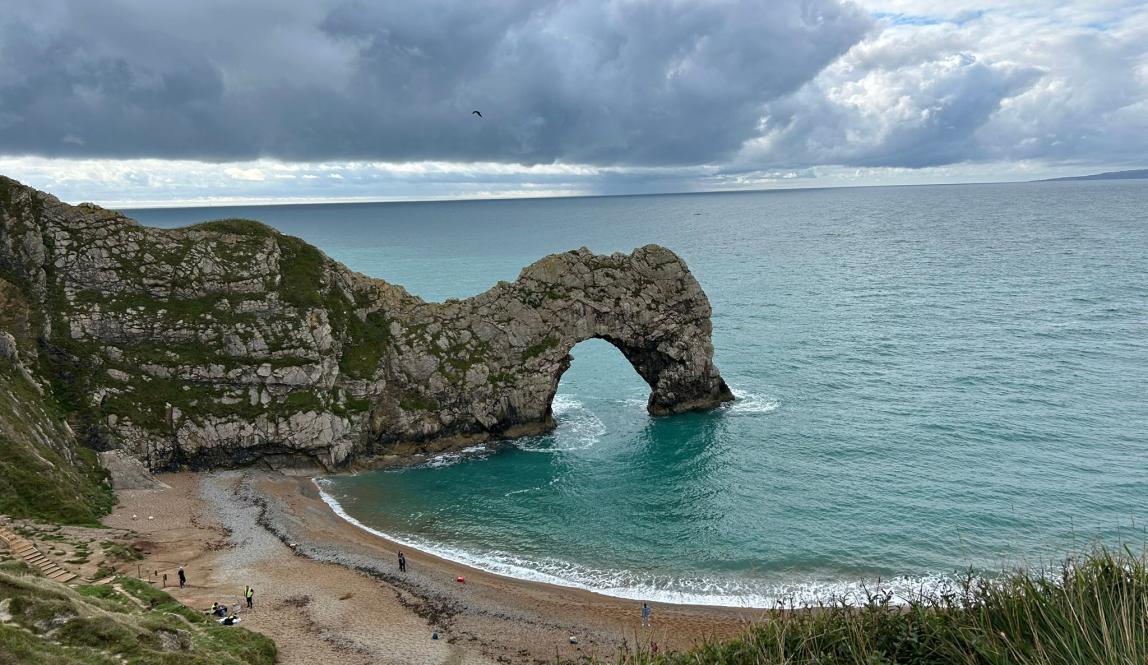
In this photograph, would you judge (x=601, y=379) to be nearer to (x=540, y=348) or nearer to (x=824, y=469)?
(x=540, y=348)

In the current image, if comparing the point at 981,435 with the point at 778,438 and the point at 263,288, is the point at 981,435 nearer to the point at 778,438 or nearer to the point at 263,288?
the point at 778,438

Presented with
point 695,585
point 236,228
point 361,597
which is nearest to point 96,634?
point 361,597

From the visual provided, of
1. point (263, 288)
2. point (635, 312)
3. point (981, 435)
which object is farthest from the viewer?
point (635, 312)

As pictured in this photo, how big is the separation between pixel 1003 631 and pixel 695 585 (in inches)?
965

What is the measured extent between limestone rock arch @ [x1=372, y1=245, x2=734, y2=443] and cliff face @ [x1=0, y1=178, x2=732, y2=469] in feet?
0.50

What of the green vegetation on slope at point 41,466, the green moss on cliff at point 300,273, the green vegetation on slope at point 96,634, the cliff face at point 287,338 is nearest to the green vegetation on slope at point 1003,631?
the green vegetation on slope at point 96,634

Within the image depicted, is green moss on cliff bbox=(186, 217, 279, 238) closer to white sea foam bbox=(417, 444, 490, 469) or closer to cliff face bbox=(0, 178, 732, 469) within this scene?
cliff face bbox=(0, 178, 732, 469)

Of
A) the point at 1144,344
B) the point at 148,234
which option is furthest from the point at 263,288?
the point at 1144,344

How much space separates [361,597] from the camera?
39.3 m

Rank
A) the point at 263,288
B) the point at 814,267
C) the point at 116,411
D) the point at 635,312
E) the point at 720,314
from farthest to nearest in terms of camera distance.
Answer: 1. the point at 814,267
2. the point at 720,314
3. the point at 635,312
4. the point at 263,288
5. the point at 116,411

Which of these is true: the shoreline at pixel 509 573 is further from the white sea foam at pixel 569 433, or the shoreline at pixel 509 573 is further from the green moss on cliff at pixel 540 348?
the green moss on cliff at pixel 540 348

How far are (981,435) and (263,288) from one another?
64075 mm

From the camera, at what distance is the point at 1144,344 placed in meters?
77.8

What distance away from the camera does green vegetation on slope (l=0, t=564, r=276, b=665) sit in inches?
909
